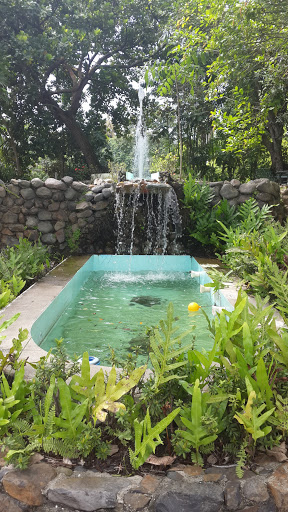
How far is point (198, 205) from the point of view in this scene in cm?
820

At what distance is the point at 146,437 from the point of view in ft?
5.40

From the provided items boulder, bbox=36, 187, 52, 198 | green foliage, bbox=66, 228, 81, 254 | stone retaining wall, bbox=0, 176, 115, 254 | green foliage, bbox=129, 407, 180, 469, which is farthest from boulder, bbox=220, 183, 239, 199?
green foliage, bbox=129, 407, 180, 469

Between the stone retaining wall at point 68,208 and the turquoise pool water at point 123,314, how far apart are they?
1.57 metres

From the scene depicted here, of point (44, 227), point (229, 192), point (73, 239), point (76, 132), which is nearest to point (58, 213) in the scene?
point (44, 227)

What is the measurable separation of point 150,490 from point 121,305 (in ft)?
11.5

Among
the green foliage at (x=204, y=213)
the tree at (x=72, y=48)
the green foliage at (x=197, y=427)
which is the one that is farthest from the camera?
the tree at (x=72, y=48)

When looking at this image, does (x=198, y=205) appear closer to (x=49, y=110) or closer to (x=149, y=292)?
(x=149, y=292)

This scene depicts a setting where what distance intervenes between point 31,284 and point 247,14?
4400 mm

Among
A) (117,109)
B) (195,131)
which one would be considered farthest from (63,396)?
(117,109)

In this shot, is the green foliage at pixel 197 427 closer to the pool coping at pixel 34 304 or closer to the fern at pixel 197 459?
the fern at pixel 197 459

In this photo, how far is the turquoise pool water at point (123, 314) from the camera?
3.65 m

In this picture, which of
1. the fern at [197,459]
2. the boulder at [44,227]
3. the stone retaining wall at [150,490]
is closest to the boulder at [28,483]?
A: the stone retaining wall at [150,490]

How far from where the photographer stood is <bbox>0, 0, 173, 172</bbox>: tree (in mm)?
11992

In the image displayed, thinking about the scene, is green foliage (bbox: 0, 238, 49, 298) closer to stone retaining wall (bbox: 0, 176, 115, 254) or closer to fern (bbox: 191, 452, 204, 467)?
stone retaining wall (bbox: 0, 176, 115, 254)
